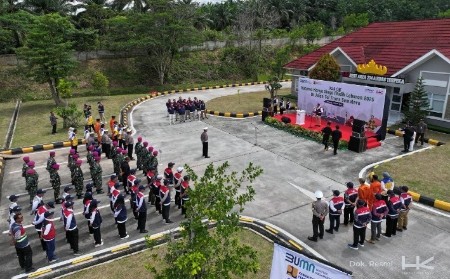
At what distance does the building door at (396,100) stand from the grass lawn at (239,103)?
24.4 feet

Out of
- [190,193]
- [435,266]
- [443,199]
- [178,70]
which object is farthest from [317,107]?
[178,70]

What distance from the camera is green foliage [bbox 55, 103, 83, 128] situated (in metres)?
22.7

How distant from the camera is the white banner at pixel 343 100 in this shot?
66.5 feet

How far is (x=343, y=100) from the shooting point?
22219 millimetres

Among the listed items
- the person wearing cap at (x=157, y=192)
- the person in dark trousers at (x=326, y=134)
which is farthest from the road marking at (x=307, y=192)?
the person wearing cap at (x=157, y=192)

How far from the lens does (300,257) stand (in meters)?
5.62

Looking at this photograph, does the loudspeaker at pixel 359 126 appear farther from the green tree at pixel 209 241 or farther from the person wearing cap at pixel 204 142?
the green tree at pixel 209 241

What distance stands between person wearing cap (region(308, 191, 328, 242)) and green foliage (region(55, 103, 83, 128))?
1786 cm

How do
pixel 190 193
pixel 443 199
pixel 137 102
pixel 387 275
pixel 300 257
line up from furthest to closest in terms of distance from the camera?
1. pixel 137 102
2. pixel 443 199
3. pixel 387 275
4. pixel 190 193
5. pixel 300 257

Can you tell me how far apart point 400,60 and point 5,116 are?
94.1 feet

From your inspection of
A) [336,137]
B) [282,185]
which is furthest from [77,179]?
[336,137]

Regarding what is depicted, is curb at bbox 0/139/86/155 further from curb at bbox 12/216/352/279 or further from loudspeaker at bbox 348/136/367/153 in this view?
loudspeaker at bbox 348/136/367/153

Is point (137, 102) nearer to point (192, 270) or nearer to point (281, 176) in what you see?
point (281, 176)

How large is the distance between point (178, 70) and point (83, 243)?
34125 millimetres
